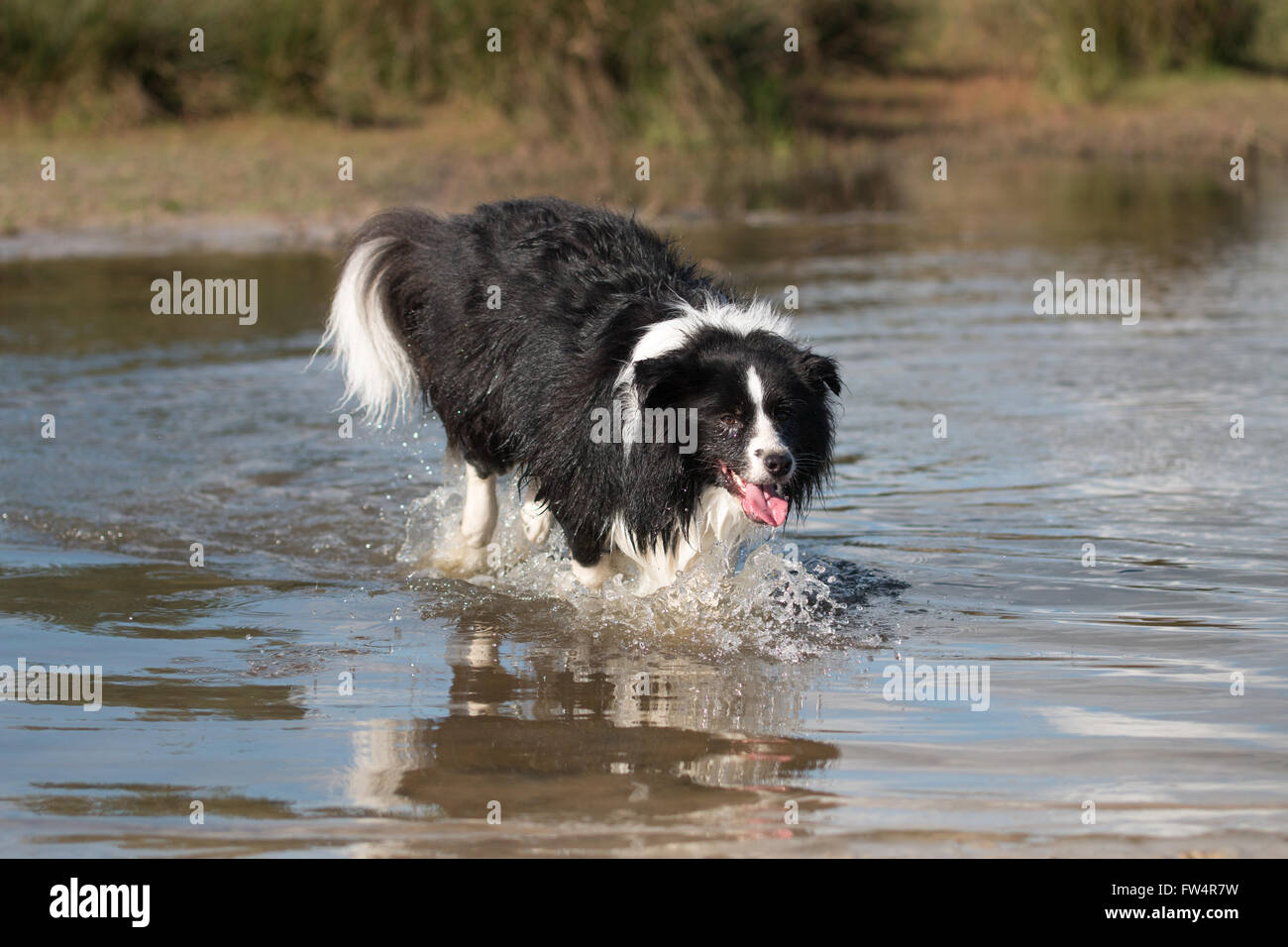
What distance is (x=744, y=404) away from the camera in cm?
518

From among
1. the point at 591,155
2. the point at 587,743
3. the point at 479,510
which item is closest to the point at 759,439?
the point at 587,743

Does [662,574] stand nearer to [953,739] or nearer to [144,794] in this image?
[953,739]

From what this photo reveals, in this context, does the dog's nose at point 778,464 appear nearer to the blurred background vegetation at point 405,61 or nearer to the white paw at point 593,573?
the white paw at point 593,573

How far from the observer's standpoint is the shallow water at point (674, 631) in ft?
13.5

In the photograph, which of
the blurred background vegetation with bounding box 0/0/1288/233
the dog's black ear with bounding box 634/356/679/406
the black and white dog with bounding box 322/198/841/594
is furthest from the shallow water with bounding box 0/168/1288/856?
the blurred background vegetation with bounding box 0/0/1288/233

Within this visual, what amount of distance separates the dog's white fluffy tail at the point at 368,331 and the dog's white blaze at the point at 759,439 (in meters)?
2.24

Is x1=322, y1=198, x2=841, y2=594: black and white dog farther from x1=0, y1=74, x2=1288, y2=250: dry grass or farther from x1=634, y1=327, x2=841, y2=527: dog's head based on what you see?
x1=0, y1=74, x2=1288, y2=250: dry grass

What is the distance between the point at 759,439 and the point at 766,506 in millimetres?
268

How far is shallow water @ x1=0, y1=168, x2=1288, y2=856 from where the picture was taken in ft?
13.5

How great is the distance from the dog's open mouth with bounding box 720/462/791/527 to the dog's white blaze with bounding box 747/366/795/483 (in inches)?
4.2

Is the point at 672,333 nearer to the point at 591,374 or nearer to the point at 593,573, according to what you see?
the point at 591,374

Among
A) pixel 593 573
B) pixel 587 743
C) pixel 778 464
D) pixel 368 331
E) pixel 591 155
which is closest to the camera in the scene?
pixel 587 743

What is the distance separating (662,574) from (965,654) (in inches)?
44.0

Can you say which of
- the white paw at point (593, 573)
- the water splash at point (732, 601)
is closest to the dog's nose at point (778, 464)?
the water splash at point (732, 601)
